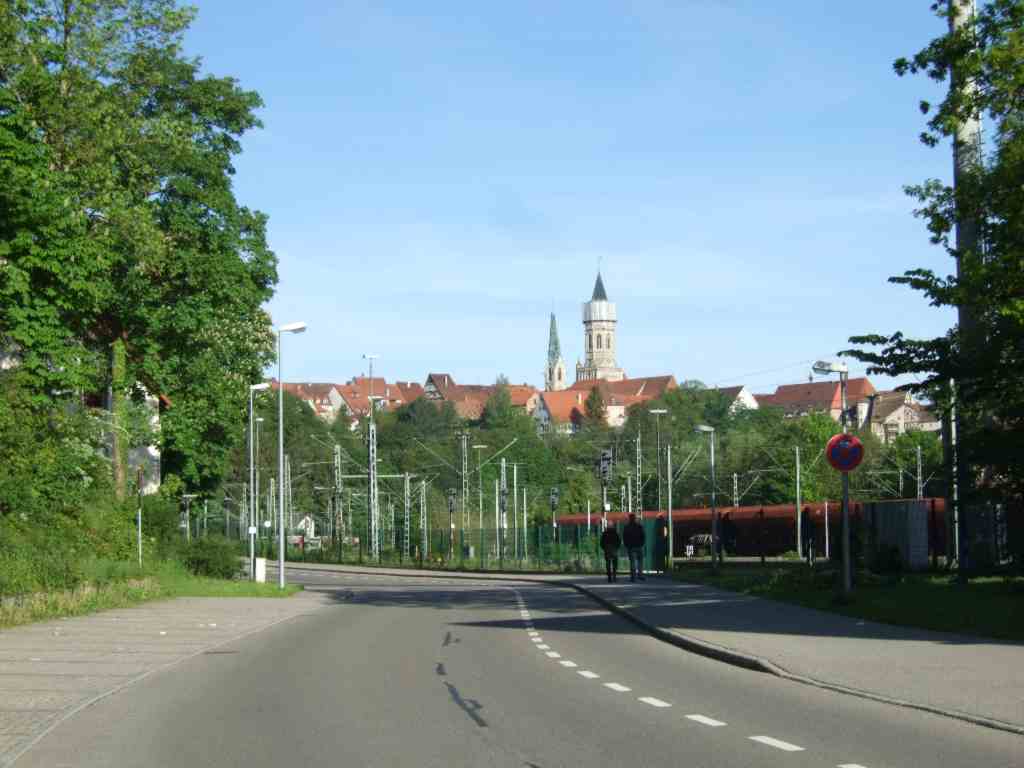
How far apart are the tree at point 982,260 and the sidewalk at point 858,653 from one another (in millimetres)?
4731

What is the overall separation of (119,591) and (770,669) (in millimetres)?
19005

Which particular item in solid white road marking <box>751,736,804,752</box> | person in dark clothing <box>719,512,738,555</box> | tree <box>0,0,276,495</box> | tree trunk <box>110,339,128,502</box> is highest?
tree <box>0,0,276,495</box>

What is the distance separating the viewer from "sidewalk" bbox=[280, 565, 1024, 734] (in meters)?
11.9

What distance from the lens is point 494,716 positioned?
11805mm

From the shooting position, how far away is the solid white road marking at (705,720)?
35.9 feet

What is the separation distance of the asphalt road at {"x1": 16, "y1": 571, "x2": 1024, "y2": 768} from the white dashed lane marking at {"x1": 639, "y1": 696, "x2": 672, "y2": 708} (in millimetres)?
66

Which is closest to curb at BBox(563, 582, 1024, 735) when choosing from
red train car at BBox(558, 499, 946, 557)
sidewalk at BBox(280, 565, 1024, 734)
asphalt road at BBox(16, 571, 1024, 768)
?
sidewalk at BBox(280, 565, 1024, 734)

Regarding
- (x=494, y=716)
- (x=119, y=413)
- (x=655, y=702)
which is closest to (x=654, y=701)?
(x=655, y=702)

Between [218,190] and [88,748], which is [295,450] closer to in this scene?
[218,190]

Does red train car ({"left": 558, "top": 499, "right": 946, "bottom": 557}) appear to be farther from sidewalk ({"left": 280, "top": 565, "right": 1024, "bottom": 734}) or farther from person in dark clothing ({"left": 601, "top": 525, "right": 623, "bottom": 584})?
sidewalk ({"left": 280, "top": 565, "right": 1024, "bottom": 734})

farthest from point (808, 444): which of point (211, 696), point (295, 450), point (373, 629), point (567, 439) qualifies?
point (211, 696)

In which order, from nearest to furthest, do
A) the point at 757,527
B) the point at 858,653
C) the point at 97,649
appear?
the point at 858,653 < the point at 97,649 < the point at 757,527

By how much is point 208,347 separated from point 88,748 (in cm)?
3331

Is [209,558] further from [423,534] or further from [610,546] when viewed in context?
[423,534]
